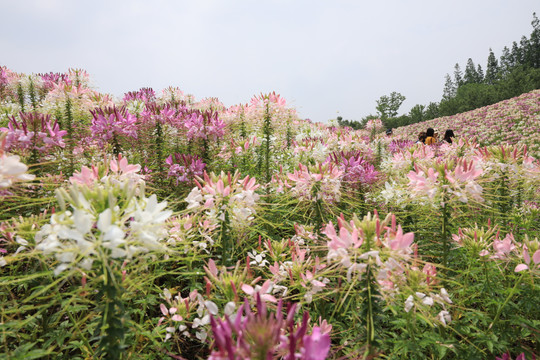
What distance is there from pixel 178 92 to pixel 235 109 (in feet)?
12.5

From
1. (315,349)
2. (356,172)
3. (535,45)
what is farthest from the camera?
(535,45)

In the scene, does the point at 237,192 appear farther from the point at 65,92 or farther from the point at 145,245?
the point at 65,92

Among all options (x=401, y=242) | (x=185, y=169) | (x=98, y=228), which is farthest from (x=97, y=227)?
(x=185, y=169)

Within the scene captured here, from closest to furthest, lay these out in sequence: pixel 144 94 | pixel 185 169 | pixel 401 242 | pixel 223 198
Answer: pixel 401 242, pixel 223 198, pixel 185 169, pixel 144 94

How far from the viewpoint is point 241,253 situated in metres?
2.55

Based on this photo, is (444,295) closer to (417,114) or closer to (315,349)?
(315,349)

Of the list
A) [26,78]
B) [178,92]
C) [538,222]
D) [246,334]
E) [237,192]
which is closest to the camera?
[246,334]

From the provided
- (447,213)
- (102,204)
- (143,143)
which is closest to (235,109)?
(143,143)

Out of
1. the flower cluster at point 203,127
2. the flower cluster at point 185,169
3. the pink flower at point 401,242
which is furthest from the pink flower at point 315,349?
the flower cluster at point 203,127

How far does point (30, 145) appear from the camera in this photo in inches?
97.2

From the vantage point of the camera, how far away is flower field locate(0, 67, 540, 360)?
3.71ft

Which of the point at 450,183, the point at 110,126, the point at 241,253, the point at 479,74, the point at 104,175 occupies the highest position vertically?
the point at 479,74

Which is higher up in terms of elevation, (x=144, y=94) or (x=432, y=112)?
(x=432, y=112)

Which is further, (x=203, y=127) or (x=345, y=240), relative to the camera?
(x=203, y=127)
